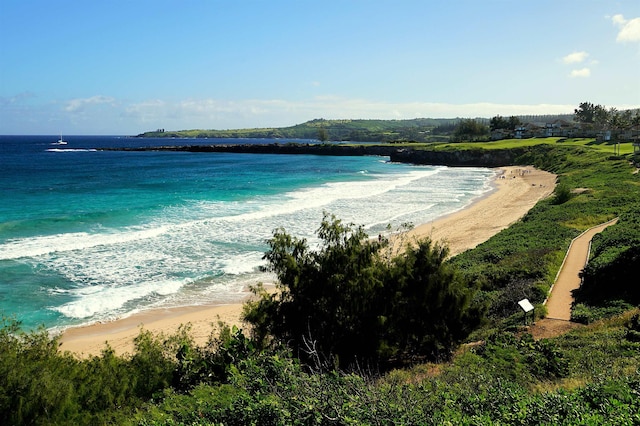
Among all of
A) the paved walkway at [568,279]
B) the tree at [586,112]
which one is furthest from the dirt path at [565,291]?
the tree at [586,112]

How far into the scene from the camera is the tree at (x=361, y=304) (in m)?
12.6

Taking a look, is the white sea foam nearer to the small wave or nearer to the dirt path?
the small wave

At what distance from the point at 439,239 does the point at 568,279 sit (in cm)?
1306

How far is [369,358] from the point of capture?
12367 millimetres

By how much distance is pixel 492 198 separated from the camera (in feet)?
165

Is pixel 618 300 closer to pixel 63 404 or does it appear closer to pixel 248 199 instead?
pixel 63 404

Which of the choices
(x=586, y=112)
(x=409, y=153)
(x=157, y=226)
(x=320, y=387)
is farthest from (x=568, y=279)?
(x=586, y=112)

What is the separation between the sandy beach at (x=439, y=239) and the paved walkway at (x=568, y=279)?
4.87 metres

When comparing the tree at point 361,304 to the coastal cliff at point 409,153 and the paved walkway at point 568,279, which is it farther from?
the coastal cliff at point 409,153

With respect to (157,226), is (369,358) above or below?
below

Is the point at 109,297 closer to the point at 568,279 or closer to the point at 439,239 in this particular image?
the point at 568,279

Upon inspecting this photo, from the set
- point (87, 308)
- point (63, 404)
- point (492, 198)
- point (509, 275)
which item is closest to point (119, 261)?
point (87, 308)

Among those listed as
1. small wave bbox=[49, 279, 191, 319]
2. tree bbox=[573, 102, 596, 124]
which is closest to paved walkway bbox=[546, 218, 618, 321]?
small wave bbox=[49, 279, 191, 319]

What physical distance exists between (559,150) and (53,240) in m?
79.2
